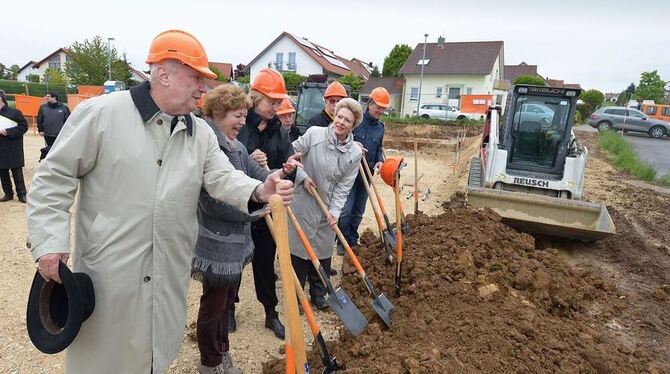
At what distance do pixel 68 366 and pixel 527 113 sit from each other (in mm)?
7659

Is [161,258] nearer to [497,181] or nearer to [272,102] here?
[272,102]

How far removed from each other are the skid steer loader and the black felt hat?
17.3 feet

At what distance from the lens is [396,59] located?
136 feet

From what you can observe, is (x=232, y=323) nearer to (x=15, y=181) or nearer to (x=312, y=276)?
(x=312, y=276)

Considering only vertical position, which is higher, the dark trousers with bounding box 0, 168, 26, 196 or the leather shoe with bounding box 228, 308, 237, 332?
the dark trousers with bounding box 0, 168, 26, 196

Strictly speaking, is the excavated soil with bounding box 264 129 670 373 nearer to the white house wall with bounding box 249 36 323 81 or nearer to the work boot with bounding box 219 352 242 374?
the work boot with bounding box 219 352 242 374

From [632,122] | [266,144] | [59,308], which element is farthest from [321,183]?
[632,122]

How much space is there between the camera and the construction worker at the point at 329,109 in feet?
15.0

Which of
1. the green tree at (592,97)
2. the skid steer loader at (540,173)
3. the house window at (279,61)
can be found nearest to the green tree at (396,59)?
the house window at (279,61)

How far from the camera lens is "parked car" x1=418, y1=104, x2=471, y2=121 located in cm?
2466

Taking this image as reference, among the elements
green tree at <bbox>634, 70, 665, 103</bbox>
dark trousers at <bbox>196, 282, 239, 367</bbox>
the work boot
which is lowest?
the work boot

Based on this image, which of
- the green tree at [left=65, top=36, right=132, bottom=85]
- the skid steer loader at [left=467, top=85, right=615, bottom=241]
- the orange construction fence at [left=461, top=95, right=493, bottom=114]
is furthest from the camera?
the green tree at [left=65, top=36, right=132, bottom=85]

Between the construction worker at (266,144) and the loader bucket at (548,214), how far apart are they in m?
3.67

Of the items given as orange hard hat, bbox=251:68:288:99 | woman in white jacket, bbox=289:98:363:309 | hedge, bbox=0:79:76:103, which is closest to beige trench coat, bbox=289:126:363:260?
woman in white jacket, bbox=289:98:363:309
